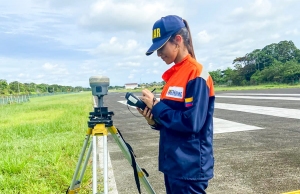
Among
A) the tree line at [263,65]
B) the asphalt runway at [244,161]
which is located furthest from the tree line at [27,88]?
the asphalt runway at [244,161]

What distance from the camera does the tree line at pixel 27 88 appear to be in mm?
83438

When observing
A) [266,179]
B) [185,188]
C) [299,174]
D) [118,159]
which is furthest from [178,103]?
[118,159]

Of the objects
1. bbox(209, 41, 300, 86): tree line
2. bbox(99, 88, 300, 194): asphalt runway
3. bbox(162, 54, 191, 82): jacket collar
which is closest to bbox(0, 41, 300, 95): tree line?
bbox(209, 41, 300, 86): tree line

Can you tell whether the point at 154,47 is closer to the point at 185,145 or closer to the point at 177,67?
the point at 177,67

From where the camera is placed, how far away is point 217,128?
282 inches

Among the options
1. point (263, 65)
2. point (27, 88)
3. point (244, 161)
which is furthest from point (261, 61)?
point (27, 88)

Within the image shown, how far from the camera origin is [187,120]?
156 cm

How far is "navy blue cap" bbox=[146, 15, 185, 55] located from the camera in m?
1.68

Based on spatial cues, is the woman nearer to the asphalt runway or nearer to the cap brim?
the cap brim

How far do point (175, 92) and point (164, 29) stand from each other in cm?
40

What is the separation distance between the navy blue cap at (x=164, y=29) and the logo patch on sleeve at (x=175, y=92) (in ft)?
0.88

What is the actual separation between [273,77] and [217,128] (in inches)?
2262

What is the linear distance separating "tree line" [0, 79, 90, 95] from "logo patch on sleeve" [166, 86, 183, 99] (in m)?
85.3

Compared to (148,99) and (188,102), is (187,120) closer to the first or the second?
(188,102)
